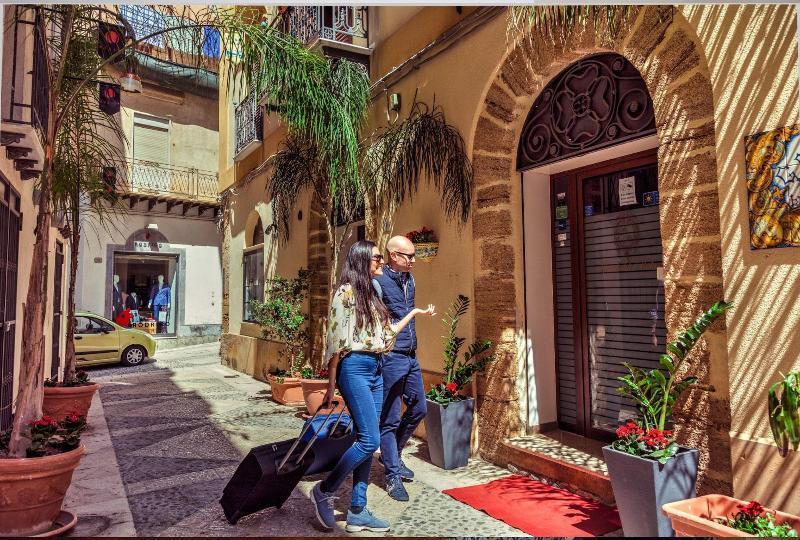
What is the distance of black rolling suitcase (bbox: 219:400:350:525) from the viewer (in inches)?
144


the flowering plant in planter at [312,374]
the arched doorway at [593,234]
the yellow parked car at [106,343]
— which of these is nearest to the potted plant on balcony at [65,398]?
the flowering plant in planter at [312,374]

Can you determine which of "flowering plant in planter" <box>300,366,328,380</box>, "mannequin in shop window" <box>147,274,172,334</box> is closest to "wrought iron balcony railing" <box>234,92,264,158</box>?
"flowering plant in planter" <box>300,366,328,380</box>

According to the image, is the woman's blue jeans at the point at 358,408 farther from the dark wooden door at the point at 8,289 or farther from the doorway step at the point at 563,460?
the dark wooden door at the point at 8,289

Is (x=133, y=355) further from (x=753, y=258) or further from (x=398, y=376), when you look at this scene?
(x=753, y=258)

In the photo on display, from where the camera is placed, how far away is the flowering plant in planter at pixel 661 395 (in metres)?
3.24

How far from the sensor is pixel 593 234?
5258 mm

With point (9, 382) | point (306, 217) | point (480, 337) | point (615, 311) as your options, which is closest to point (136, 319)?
point (306, 217)

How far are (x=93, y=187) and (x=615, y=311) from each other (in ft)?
20.9

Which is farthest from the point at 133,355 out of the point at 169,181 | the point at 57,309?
the point at 169,181

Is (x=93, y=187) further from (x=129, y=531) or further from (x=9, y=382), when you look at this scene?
(x=129, y=531)

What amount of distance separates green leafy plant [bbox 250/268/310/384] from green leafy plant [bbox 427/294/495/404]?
12.0ft

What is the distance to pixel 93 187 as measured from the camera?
7.31m

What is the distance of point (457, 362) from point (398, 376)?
→ 4.36 feet

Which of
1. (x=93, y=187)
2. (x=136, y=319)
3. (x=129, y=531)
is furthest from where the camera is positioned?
(x=136, y=319)
